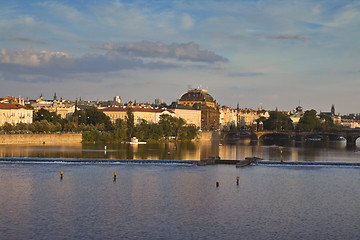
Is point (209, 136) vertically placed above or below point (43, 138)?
above

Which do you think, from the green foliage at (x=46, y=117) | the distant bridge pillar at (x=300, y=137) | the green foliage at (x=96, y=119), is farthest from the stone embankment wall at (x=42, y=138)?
the distant bridge pillar at (x=300, y=137)

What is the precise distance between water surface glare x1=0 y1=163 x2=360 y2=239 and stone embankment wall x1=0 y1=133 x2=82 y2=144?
41.7m

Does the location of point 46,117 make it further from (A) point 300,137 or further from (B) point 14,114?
(A) point 300,137

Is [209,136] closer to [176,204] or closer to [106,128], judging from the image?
[106,128]

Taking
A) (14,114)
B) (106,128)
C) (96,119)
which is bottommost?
(106,128)

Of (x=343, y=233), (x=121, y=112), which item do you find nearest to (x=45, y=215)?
(x=343, y=233)

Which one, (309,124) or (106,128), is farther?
(309,124)

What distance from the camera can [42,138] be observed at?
106m

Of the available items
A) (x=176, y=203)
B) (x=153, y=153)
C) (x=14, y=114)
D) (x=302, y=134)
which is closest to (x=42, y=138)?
(x=14, y=114)

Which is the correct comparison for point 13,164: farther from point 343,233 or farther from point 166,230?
point 343,233

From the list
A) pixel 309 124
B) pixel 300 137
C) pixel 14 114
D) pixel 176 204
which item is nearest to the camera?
pixel 176 204

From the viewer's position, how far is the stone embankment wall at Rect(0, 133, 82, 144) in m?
99.3

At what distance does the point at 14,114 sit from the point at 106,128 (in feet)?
69.3

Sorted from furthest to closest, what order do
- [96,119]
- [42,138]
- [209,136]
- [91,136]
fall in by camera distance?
[209,136]
[96,119]
[91,136]
[42,138]
